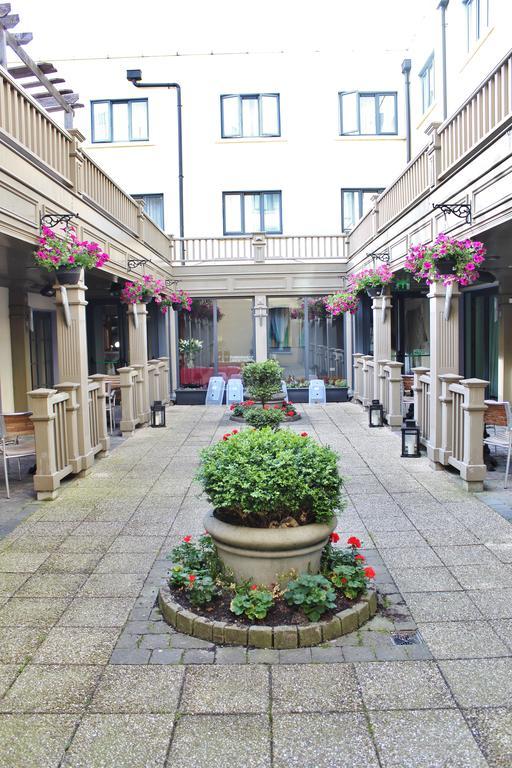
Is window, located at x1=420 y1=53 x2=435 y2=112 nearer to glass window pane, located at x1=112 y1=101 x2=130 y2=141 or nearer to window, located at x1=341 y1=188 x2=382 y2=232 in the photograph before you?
window, located at x1=341 y1=188 x2=382 y2=232

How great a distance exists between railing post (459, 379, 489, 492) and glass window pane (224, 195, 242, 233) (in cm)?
1380

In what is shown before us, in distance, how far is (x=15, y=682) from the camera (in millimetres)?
3555

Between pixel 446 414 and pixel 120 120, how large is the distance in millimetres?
15881

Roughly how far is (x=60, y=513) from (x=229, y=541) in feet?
10.9

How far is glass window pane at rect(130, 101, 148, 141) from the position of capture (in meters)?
20.3

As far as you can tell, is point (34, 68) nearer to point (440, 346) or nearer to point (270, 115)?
point (440, 346)

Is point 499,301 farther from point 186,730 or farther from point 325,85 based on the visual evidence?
point 186,730

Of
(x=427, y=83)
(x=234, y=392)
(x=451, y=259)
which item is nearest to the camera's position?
(x=451, y=259)

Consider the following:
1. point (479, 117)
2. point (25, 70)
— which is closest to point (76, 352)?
point (25, 70)

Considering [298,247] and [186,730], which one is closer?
[186,730]

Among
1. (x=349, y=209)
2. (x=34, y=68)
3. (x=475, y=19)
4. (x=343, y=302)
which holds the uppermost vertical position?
(x=475, y=19)

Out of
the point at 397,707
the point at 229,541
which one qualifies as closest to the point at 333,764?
the point at 397,707

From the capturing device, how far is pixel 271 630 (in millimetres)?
3863

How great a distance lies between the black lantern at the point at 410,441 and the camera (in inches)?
378
